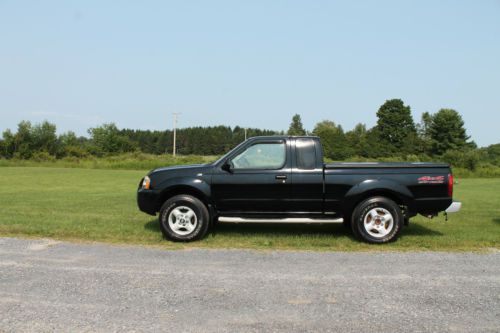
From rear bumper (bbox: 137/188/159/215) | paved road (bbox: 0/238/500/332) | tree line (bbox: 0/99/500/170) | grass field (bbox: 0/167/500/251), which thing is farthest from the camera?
tree line (bbox: 0/99/500/170)

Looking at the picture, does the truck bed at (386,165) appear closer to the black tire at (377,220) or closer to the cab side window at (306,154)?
the cab side window at (306,154)

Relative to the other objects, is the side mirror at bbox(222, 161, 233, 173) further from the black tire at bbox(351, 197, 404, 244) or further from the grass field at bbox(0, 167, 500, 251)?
the black tire at bbox(351, 197, 404, 244)

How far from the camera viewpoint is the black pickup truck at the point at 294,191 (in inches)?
291

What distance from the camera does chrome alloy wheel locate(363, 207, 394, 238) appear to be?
7383 mm

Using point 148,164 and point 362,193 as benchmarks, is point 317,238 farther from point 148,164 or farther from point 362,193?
point 148,164

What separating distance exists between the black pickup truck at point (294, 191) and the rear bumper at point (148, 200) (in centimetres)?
2

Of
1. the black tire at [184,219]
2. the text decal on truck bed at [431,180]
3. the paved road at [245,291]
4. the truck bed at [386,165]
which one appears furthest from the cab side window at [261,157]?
the text decal on truck bed at [431,180]

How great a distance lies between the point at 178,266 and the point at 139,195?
2551 millimetres

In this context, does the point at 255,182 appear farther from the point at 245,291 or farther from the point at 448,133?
the point at 448,133

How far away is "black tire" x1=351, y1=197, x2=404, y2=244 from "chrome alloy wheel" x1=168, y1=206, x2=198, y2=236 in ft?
9.16

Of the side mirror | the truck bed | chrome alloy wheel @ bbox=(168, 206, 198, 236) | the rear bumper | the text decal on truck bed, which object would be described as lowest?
chrome alloy wheel @ bbox=(168, 206, 198, 236)

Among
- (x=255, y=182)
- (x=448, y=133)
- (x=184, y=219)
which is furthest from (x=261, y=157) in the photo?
(x=448, y=133)

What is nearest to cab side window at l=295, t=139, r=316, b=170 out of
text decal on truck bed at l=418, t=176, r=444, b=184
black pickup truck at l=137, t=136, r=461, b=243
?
black pickup truck at l=137, t=136, r=461, b=243

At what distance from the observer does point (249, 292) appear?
4660mm
